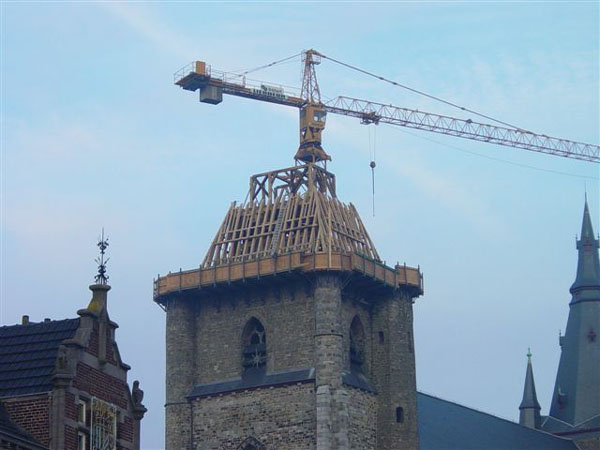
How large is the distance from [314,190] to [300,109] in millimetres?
18985

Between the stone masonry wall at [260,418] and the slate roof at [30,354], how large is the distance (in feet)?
139

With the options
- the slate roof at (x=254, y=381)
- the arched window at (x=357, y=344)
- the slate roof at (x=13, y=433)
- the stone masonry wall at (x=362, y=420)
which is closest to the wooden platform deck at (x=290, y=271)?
the arched window at (x=357, y=344)

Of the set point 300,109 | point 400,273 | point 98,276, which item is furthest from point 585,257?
point 98,276

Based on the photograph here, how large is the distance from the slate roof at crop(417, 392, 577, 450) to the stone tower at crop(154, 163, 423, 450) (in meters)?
12.5

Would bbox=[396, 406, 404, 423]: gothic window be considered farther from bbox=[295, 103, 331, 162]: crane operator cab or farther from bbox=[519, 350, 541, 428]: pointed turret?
bbox=[519, 350, 541, 428]: pointed turret

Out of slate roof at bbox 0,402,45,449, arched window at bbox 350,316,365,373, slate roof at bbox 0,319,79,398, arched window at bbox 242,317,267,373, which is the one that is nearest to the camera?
slate roof at bbox 0,402,45,449

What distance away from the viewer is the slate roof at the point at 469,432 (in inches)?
4336

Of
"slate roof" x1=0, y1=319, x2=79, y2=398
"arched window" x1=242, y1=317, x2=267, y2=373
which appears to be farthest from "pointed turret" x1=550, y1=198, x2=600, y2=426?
"slate roof" x1=0, y1=319, x2=79, y2=398

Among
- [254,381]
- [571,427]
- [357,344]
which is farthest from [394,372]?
[571,427]

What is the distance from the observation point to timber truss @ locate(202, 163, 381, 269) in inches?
3711

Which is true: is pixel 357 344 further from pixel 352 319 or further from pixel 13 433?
pixel 13 433

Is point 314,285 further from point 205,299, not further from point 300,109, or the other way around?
point 300,109

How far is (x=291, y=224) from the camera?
95.8 metres

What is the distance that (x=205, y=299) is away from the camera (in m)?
95.2
